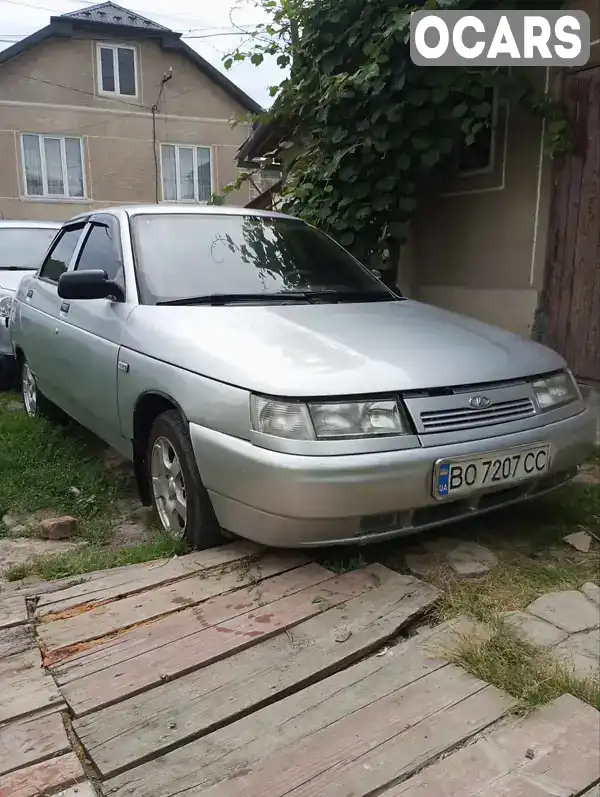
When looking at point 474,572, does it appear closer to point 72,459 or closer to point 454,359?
point 454,359

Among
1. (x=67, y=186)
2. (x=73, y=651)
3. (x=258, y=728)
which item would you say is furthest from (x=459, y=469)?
(x=67, y=186)

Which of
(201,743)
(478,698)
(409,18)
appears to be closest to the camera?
(201,743)

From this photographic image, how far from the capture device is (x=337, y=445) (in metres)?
2.40

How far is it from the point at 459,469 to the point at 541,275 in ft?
12.8

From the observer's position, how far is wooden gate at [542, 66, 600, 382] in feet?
17.4

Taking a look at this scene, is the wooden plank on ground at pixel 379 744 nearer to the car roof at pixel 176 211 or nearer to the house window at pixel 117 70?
the car roof at pixel 176 211

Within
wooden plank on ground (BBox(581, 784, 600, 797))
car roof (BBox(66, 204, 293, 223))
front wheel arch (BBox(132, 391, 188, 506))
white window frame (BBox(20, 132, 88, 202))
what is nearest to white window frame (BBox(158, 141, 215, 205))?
white window frame (BBox(20, 132, 88, 202))

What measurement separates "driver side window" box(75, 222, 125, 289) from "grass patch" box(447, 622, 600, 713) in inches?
92.9

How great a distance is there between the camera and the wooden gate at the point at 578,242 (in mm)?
5316

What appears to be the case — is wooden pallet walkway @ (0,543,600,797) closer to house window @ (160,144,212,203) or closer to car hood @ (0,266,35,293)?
car hood @ (0,266,35,293)

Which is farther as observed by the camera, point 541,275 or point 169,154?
point 169,154

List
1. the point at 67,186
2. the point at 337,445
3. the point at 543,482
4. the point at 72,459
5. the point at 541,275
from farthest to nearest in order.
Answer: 1. the point at 67,186
2. the point at 541,275
3. the point at 72,459
4. the point at 543,482
5. the point at 337,445

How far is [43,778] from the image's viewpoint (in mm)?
1670

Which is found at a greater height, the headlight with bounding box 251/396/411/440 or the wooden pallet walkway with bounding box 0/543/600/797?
the headlight with bounding box 251/396/411/440
